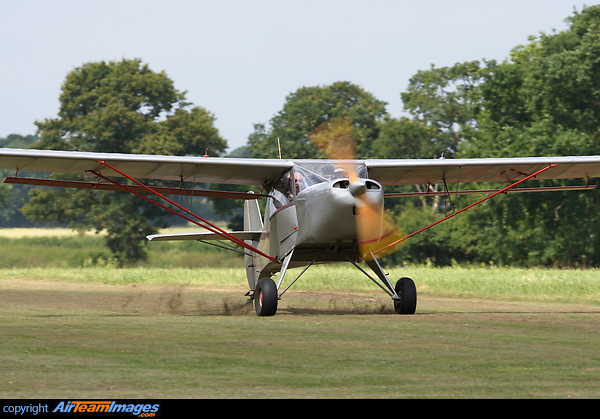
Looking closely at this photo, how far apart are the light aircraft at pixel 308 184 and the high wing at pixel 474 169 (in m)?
0.02

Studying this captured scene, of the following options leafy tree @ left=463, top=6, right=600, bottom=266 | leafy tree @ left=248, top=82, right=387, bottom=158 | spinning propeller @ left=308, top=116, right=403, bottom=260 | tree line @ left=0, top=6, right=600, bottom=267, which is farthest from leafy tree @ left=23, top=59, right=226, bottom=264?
spinning propeller @ left=308, top=116, right=403, bottom=260

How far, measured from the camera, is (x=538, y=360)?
9.69 metres

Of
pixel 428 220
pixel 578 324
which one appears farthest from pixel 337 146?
pixel 428 220

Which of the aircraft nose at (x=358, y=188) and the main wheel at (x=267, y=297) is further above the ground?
the aircraft nose at (x=358, y=188)

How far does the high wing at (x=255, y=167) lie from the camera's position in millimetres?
17000

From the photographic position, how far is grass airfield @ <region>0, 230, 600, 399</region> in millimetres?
7754

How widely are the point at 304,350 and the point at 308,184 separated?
6.55 meters

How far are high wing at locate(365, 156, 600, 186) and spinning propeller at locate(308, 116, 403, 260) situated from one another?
0.71 meters

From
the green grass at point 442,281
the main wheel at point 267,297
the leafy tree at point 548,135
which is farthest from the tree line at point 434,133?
the main wheel at point 267,297

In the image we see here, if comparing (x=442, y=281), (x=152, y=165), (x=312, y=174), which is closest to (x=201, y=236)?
(x=152, y=165)

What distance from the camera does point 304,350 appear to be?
10.6 metres

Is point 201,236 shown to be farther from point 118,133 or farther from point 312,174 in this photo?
point 118,133

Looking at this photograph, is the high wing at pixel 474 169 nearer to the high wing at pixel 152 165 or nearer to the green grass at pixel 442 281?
the high wing at pixel 152 165

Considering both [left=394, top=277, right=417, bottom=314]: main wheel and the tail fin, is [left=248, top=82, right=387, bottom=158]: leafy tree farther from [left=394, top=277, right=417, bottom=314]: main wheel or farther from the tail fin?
[left=394, top=277, right=417, bottom=314]: main wheel
